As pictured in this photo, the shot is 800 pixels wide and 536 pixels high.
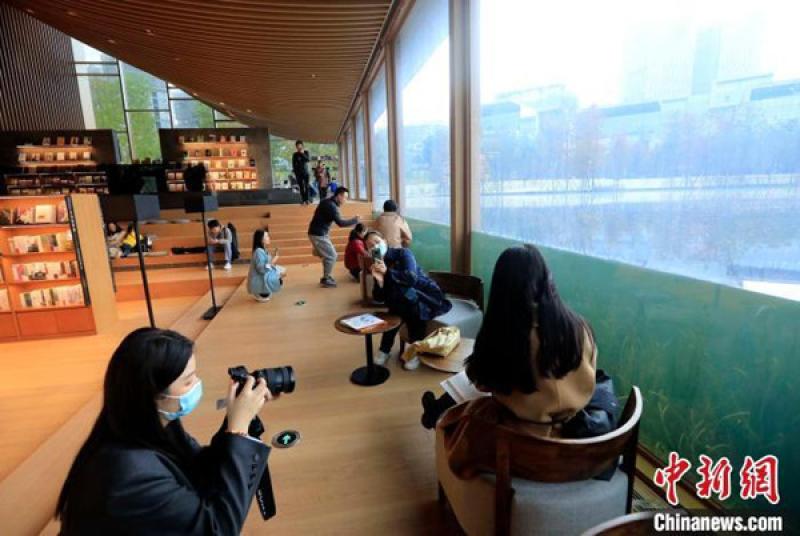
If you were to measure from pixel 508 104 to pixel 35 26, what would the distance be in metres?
16.1

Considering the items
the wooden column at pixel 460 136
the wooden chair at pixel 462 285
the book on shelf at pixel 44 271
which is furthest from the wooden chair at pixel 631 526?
the book on shelf at pixel 44 271

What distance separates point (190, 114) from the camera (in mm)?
16812

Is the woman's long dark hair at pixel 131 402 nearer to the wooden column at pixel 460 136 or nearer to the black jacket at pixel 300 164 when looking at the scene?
the wooden column at pixel 460 136

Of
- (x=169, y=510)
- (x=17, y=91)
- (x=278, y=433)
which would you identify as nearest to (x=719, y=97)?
(x=169, y=510)

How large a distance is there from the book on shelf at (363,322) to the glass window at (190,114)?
57.3 ft

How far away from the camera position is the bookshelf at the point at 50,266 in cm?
459

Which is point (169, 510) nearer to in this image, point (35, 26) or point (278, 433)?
point (278, 433)

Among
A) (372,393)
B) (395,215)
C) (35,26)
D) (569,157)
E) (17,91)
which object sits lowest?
(372,393)

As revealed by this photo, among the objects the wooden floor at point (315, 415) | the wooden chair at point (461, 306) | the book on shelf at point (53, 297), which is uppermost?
the wooden chair at point (461, 306)

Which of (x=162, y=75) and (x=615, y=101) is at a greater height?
(x=162, y=75)

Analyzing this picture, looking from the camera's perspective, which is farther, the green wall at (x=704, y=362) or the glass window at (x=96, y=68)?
the glass window at (x=96, y=68)

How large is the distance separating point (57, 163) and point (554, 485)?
1441 centimetres

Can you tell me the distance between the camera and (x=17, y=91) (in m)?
10.9

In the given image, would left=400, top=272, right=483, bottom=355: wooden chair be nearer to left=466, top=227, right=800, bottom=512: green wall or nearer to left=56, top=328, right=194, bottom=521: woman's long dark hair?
left=466, top=227, right=800, bottom=512: green wall
